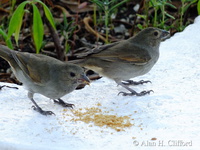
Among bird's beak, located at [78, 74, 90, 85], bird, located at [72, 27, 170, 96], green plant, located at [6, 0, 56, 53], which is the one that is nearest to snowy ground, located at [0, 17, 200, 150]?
bird, located at [72, 27, 170, 96]

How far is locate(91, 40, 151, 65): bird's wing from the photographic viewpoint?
5.20 meters

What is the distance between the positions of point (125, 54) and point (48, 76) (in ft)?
3.90

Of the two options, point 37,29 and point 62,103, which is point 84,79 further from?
point 37,29

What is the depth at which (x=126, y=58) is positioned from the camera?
525cm

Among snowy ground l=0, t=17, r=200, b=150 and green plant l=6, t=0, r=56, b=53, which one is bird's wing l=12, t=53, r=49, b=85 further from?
green plant l=6, t=0, r=56, b=53

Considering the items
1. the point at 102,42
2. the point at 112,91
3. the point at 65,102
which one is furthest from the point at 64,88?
the point at 102,42

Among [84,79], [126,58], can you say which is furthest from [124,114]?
[126,58]

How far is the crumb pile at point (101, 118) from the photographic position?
13.1 feet

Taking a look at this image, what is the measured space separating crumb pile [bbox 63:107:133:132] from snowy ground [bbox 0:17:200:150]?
59mm

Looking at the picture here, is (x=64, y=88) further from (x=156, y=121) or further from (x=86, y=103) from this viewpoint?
(x=156, y=121)

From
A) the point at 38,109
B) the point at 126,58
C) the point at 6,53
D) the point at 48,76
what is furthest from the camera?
the point at 126,58

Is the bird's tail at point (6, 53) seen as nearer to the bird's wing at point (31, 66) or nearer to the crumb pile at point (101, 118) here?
the bird's wing at point (31, 66)

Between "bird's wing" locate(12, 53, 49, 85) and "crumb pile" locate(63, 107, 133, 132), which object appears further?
"bird's wing" locate(12, 53, 49, 85)

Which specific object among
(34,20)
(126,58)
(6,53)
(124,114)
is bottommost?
(124,114)
